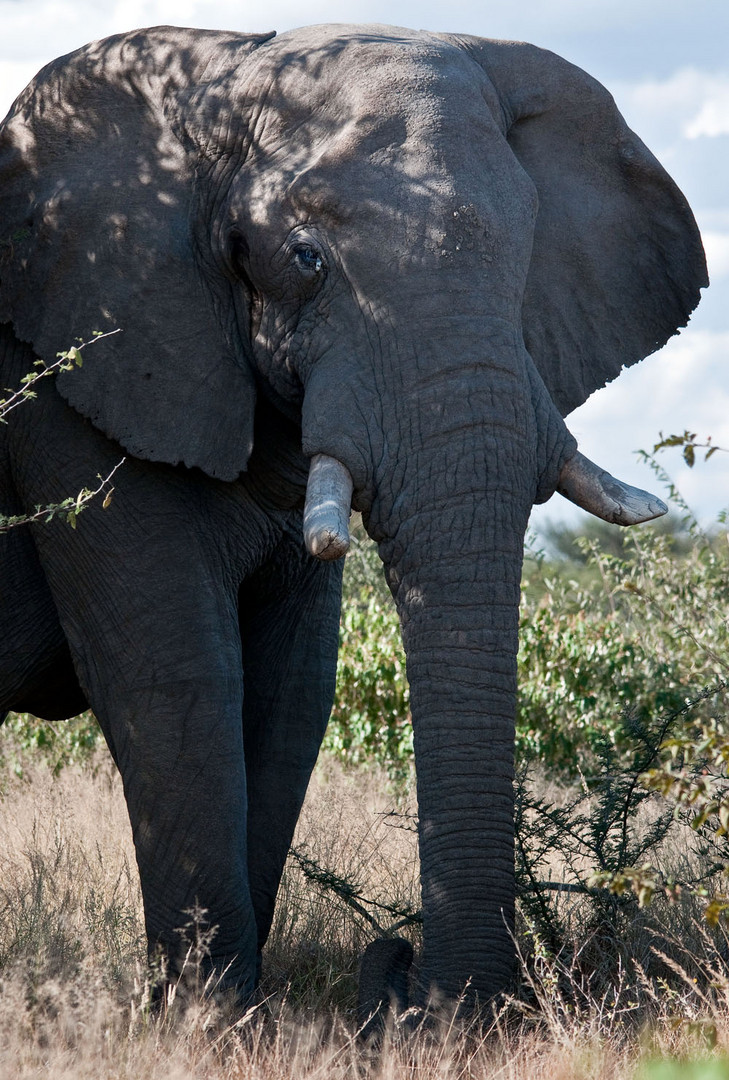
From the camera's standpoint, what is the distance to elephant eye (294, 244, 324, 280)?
14.5ft

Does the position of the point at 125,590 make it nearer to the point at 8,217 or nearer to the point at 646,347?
the point at 8,217

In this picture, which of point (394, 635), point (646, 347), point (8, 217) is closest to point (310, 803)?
point (394, 635)

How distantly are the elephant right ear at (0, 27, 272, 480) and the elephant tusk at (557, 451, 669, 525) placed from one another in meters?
1.05

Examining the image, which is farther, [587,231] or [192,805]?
[587,231]

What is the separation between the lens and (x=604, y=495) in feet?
14.7

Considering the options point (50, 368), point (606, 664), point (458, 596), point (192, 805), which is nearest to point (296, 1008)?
point (192, 805)

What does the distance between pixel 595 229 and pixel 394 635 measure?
4.80 metres

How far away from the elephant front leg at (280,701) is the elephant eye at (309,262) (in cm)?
137

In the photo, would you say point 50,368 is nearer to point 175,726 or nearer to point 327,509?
point 327,509

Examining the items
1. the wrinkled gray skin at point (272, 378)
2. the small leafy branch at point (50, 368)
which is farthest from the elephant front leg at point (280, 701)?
the small leafy branch at point (50, 368)

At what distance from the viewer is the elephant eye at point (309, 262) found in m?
4.43

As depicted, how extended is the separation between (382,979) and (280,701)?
1.43m

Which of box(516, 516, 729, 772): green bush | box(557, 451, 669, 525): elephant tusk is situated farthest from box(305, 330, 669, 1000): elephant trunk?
box(516, 516, 729, 772): green bush

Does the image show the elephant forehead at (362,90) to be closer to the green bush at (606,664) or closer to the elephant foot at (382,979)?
the elephant foot at (382,979)
